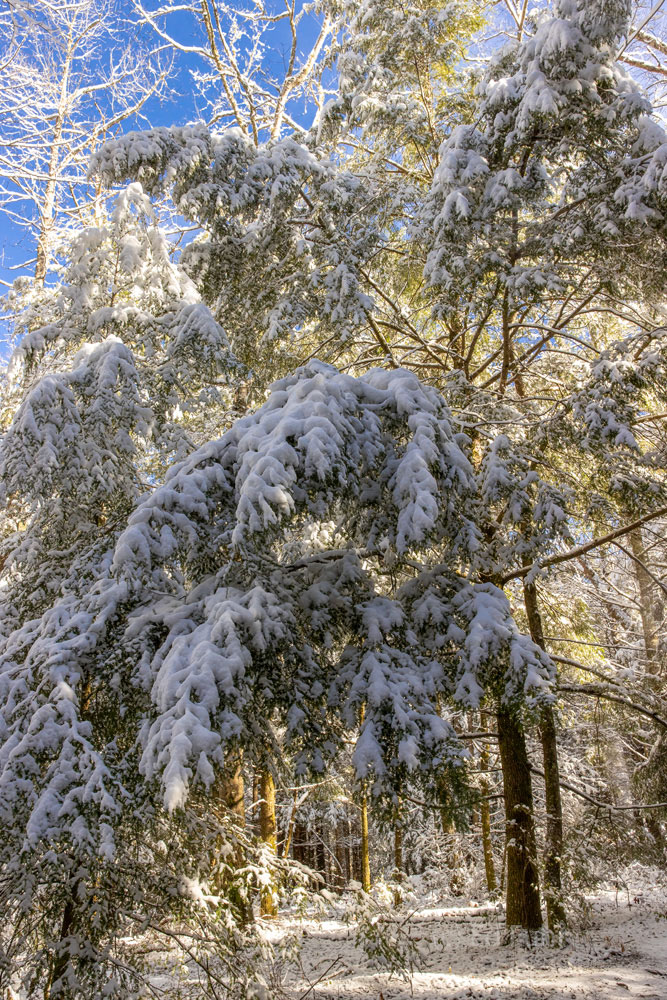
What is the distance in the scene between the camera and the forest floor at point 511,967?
549 centimetres

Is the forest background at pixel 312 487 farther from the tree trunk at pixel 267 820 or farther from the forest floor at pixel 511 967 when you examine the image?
the tree trunk at pixel 267 820

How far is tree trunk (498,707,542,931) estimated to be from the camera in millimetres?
6602

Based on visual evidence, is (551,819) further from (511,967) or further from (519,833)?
(511,967)

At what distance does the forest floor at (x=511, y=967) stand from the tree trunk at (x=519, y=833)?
1.07ft

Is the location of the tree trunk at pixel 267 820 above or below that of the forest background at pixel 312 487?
below

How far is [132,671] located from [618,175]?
562cm

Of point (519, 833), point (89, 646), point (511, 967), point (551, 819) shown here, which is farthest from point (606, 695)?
point (89, 646)

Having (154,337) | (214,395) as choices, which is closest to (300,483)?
(214,395)

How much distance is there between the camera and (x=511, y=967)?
6.16 metres

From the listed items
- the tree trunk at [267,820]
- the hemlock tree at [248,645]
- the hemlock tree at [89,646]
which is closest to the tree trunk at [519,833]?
the hemlock tree at [248,645]

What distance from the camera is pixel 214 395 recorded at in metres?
5.88

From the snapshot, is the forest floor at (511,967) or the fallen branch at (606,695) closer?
the forest floor at (511,967)

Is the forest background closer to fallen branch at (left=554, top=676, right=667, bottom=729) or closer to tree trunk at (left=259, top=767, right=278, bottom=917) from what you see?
fallen branch at (left=554, top=676, right=667, bottom=729)

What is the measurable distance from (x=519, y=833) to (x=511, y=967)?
119 cm
